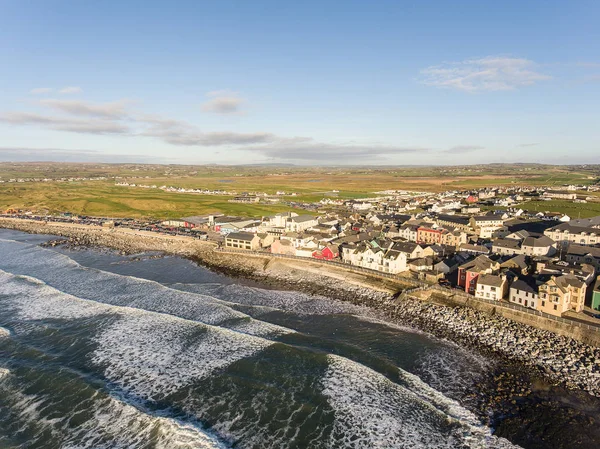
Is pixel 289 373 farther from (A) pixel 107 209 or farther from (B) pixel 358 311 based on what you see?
(A) pixel 107 209

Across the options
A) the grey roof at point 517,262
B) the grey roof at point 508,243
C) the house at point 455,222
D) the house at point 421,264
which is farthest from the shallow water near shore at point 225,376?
the house at point 455,222

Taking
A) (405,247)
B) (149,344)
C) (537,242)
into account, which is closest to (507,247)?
(537,242)

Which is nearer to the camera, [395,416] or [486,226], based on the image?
[395,416]

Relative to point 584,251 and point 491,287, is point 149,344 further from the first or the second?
point 584,251

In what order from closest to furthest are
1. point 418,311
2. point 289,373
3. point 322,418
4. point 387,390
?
point 322,418 → point 387,390 → point 289,373 → point 418,311

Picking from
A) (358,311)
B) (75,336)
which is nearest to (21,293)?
(75,336)

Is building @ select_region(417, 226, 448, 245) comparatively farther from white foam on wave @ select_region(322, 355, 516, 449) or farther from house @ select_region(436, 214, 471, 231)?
white foam on wave @ select_region(322, 355, 516, 449)

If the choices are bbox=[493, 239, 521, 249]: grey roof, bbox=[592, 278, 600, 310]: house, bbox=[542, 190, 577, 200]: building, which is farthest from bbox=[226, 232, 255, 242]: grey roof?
bbox=[542, 190, 577, 200]: building

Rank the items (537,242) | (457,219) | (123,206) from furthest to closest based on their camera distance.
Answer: (123,206)
(457,219)
(537,242)

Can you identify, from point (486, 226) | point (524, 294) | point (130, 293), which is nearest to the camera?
point (524, 294)
